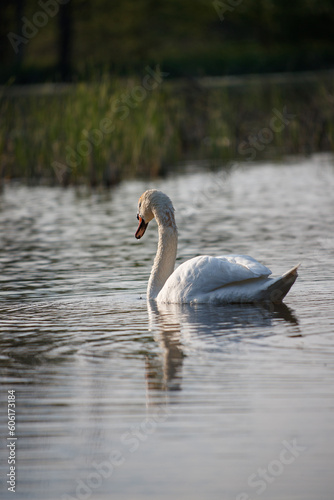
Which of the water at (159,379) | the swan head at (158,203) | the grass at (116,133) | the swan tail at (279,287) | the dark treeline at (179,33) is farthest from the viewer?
the dark treeline at (179,33)

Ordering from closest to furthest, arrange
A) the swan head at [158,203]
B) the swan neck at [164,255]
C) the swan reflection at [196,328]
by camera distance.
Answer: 1. the swan reflection at [196,328]
2. the swan neck at [164,255]
3. the swan head at [158,203]

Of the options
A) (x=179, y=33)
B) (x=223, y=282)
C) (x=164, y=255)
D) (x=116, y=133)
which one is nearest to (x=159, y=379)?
(x=223, y=282)

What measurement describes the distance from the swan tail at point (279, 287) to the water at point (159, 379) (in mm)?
102

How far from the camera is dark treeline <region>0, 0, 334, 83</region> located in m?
47.4

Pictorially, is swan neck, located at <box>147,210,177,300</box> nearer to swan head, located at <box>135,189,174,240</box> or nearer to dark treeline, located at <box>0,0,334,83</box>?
swan head, located at <box>135,189,174,240</box>

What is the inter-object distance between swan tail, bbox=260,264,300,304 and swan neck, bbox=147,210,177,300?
1157 mm

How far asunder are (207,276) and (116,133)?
976 cm

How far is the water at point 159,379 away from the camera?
4340 mm

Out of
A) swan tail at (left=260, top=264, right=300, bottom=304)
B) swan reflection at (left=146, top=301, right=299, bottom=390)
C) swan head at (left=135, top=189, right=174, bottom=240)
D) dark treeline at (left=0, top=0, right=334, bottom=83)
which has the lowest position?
swan reflection at (left=146, top=301, right=299, bottom=390)

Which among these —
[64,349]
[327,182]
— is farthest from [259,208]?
[64,349]

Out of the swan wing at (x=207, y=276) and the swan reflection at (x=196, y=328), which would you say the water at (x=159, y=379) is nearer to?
the swan reflection at (x=196, y=328)

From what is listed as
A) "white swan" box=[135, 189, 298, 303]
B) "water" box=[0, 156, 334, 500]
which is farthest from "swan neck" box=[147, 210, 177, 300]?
"water" box=[0, 156, 334, 500]

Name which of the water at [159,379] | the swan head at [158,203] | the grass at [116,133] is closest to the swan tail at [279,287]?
the water at [159,379]

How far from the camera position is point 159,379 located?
19.1 feet
